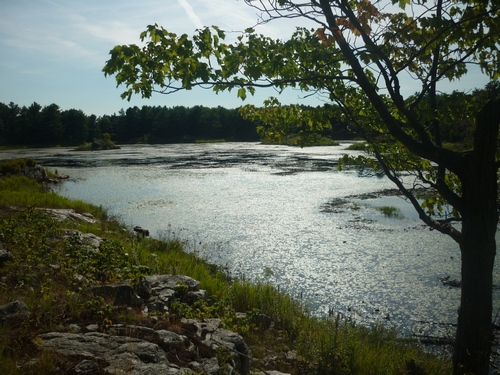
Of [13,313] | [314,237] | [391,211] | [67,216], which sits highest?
[13,313]

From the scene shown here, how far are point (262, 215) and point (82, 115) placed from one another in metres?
109

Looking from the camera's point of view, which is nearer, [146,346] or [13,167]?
[146,346]

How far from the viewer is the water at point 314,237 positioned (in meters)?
11.2

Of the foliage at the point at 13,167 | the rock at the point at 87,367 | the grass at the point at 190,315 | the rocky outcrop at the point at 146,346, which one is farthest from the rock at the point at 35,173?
the rock at the point at 87,367

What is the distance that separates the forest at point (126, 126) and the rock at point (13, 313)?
11489 centimetres

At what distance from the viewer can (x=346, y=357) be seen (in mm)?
6590

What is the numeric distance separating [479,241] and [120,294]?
499 centimetres

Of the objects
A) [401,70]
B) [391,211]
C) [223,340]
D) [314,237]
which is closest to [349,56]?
[401,70]

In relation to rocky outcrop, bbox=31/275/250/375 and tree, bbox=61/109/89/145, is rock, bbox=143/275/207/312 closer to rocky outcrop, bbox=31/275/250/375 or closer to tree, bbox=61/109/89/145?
rocky outcrop, bbox=31/275/250/375

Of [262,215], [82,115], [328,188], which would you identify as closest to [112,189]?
[262,215]

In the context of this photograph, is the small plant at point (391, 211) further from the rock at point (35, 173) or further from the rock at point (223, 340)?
the rock at point (35, 173)

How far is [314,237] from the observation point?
57.1ft

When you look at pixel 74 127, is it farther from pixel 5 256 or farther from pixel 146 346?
pixel 146 346

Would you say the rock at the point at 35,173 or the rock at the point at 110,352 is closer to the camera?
the rock at the point at 110,352
